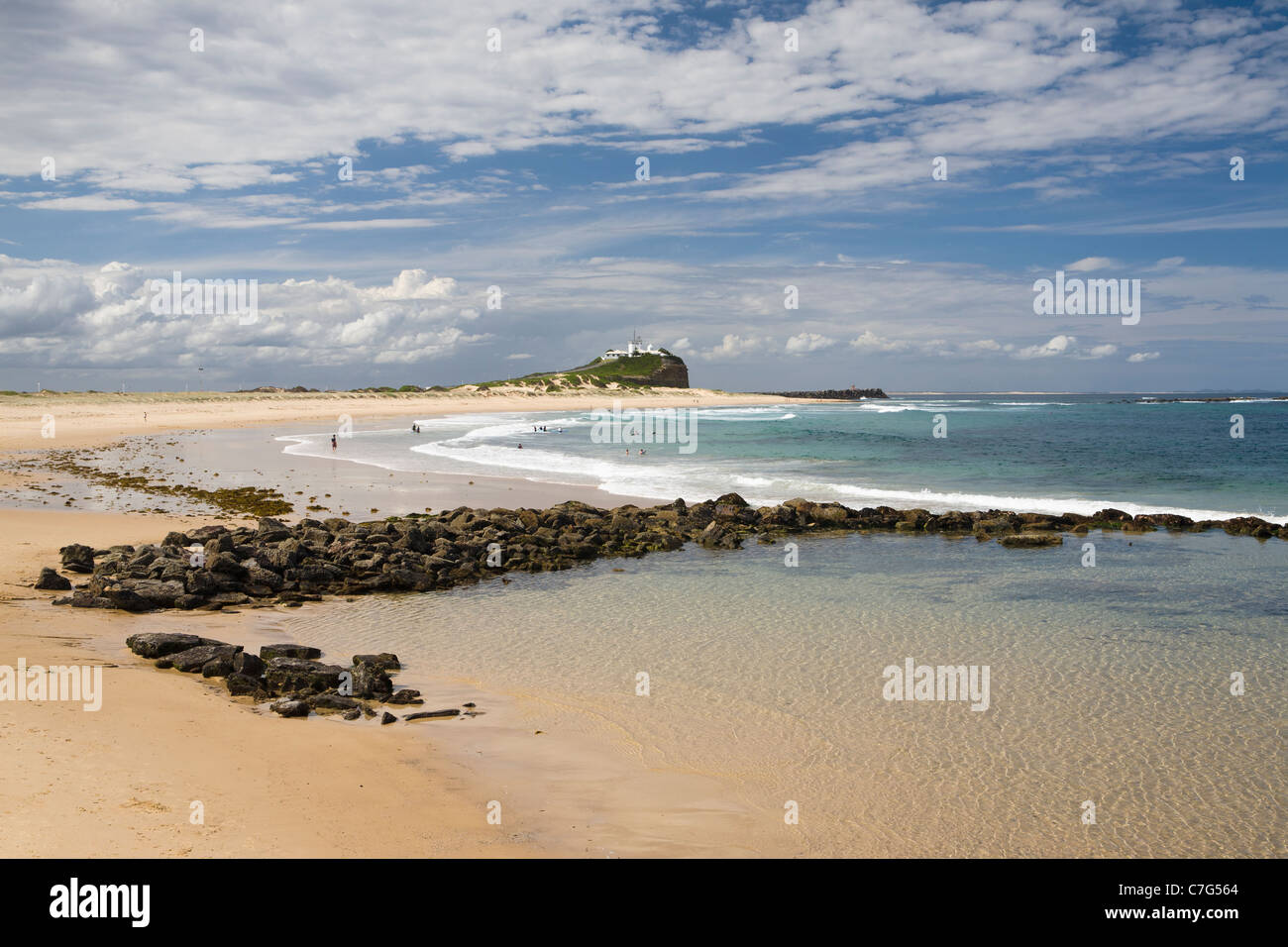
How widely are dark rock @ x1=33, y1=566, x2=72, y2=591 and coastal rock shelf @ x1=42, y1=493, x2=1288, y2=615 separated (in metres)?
0.04

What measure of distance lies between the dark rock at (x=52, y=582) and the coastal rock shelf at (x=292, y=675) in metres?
3.89

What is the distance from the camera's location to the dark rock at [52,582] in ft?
45.6

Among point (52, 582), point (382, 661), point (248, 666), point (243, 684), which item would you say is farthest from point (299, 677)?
point (52, 582)

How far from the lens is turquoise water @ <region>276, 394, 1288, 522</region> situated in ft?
96.5

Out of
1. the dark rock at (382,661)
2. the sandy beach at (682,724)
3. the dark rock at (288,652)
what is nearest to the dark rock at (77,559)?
the sandy beach at (682,724)

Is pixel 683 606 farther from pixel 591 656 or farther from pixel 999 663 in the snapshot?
pixel 999 663

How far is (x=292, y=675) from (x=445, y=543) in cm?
829

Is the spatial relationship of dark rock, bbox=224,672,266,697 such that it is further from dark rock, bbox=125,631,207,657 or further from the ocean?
the ocean

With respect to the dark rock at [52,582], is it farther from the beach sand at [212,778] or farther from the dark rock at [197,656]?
the dark rock at [197,656]

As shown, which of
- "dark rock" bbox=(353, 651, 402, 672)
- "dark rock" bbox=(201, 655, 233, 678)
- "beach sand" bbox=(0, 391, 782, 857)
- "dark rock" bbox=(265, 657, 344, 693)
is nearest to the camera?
"beach sand" bbox=(0, 391, 782, 857)

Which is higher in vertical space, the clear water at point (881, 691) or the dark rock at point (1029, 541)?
the dark rock at point (1029, 541)

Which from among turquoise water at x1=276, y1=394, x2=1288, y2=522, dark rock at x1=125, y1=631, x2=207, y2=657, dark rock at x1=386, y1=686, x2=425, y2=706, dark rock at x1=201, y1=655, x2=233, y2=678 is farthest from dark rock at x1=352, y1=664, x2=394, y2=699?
turquoise water at x1=276, y1=394, x2=1288, y2=522
